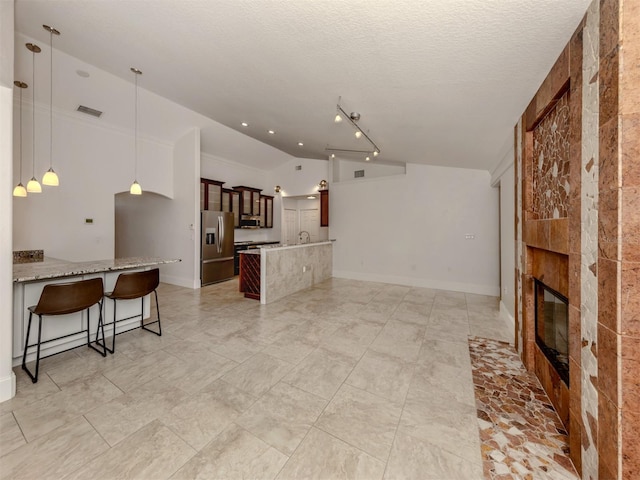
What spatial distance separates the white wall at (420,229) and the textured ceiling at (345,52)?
1770mm

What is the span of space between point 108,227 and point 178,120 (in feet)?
8.88

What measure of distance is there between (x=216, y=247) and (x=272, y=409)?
502 cm

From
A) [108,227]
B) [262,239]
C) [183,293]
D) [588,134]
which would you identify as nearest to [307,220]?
[262,239]

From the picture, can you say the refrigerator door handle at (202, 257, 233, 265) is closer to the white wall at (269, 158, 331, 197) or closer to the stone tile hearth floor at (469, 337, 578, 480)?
the white wall at (269, 158, 331, 197)

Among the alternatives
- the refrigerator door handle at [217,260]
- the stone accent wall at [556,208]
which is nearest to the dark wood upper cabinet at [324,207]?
Result: the refrigerator door handle at [217,260]

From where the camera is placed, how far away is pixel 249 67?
283 centimetres

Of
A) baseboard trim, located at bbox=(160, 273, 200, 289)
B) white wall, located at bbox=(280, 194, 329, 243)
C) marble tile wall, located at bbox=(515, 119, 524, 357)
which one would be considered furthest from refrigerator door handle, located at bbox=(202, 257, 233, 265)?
marble tile wall, located at bbox=(515, 119, 524, 357)

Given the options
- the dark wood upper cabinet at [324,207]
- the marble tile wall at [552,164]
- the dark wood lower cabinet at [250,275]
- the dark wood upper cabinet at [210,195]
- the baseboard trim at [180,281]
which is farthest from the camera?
the dark wood upper cabinet at [324,207]

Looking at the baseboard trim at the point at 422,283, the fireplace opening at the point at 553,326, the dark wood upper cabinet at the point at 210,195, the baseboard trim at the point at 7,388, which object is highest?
the dark wood upper cabinet at the point at 210,195

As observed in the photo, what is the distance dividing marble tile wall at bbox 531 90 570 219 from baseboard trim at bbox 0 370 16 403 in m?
4.60

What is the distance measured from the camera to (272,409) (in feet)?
6.35

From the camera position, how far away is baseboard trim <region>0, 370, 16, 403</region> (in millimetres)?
2002

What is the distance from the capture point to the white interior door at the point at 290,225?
29.4 feet

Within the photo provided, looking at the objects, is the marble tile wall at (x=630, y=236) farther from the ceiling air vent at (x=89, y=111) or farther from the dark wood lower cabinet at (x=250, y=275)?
the ceiling air vent at (x=89, y=111)
